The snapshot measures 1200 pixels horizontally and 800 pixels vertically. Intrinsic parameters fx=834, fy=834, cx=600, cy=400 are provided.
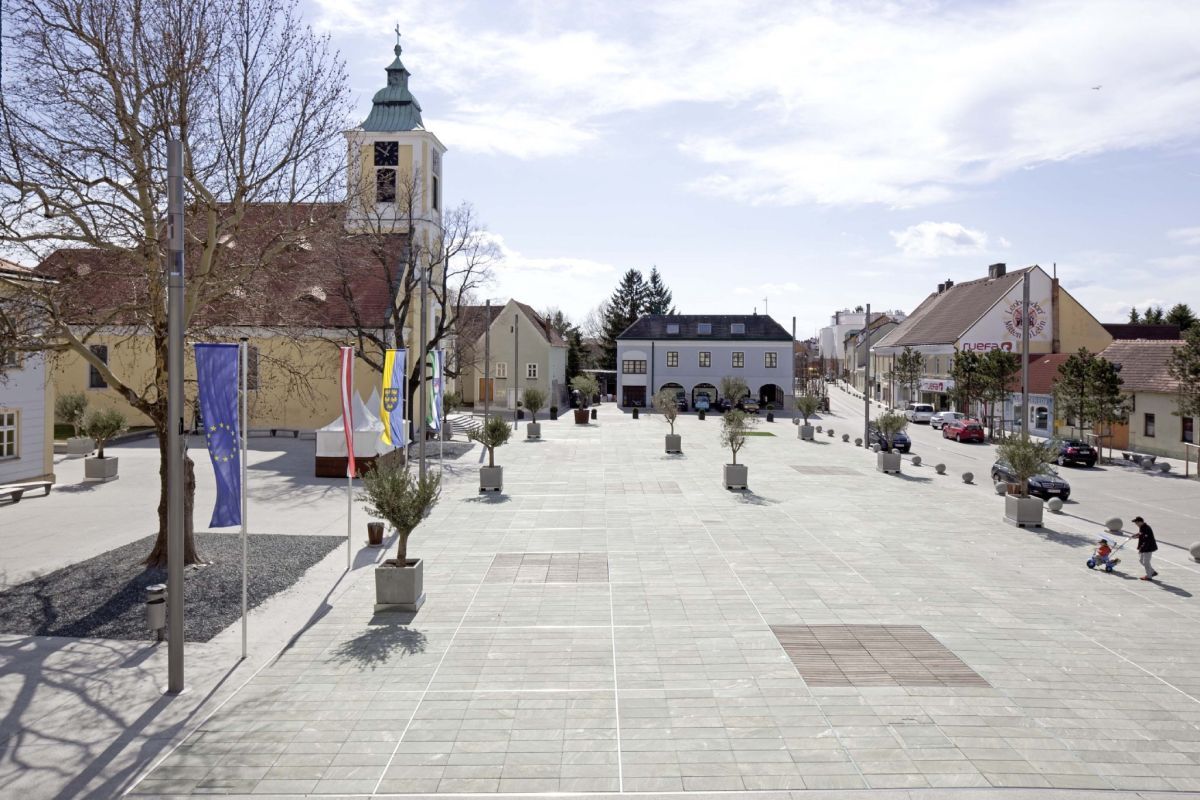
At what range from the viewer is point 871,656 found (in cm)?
1169

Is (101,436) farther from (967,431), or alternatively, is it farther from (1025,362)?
(967,431)

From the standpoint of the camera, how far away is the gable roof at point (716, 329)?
74.6 meters

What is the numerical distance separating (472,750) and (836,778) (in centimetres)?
374

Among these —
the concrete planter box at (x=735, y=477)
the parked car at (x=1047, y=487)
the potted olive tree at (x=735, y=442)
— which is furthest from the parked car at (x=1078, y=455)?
the concrete planter box at (x=735, y=477)

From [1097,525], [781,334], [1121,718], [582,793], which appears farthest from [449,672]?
[781,334]

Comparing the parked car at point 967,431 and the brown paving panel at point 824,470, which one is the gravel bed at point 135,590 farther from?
the parked car at point 967,431

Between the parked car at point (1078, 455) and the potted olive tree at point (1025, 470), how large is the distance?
57.2 feet

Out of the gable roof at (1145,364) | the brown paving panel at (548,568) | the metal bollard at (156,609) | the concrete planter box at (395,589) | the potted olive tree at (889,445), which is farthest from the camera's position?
the gable roof at (1145,364)

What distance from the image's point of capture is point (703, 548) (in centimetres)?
1848

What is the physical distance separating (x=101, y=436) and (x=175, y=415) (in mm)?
22330

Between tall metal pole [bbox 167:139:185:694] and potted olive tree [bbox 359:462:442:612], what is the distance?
3.67 metres

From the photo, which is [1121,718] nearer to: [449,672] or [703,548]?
[449,672]

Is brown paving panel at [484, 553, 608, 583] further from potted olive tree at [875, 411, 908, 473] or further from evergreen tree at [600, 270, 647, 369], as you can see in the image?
evergreen tree at [600, 270, 647, 369]

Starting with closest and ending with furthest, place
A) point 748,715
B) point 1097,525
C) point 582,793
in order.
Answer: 1. point 582,793
2. point 748,715
3. point 1097,525
